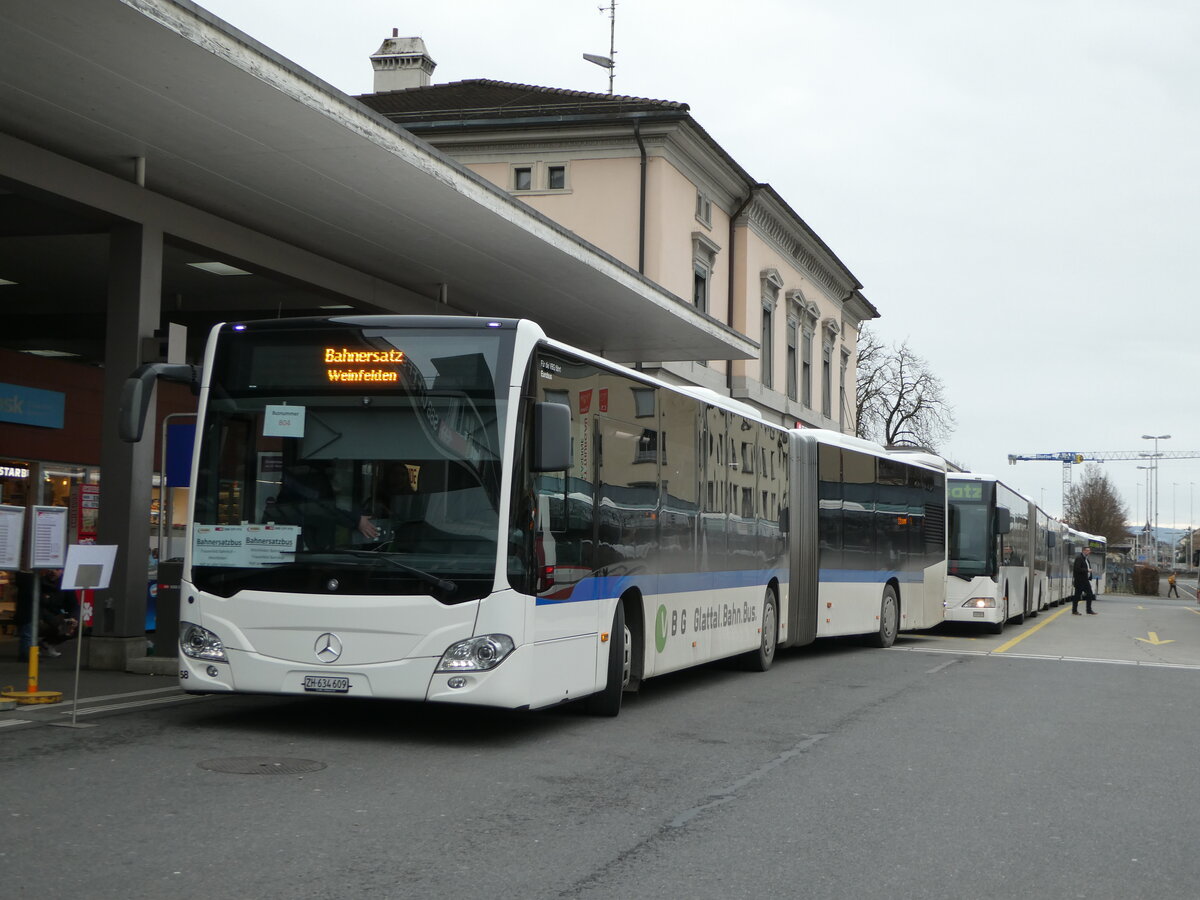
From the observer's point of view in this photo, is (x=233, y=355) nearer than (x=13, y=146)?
Yes

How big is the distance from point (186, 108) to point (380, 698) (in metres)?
6.03

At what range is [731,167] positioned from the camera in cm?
3622

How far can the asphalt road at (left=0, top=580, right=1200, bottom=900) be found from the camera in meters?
6.11

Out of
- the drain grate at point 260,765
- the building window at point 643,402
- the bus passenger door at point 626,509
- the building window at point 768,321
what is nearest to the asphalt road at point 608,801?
the drain grate at point 260,765

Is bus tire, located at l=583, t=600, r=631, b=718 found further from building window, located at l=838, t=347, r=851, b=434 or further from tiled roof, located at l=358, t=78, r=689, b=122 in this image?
building window, located at l=838, t=347, r=851, b=434

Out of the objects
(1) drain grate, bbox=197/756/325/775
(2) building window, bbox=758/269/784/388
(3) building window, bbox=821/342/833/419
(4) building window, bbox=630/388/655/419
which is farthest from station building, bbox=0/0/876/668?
(3) building window, bbox=821/342/833/419

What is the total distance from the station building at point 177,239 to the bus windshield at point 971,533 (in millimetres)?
5705

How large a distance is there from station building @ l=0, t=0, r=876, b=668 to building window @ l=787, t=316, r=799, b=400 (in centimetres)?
1776

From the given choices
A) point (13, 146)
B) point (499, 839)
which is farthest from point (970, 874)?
point (13, 146)

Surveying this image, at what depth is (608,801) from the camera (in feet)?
26.0

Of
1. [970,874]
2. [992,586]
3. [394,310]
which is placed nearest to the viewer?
[970,874]

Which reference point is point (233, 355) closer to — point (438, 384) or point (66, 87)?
point (438, 384)

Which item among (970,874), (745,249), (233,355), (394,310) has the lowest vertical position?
(970,874)

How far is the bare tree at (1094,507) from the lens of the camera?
138 m
